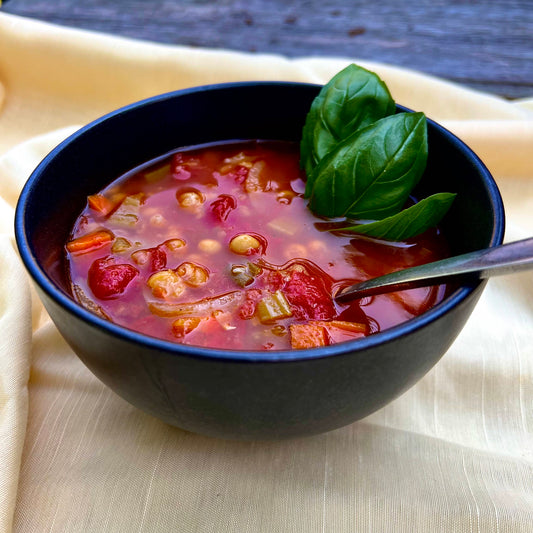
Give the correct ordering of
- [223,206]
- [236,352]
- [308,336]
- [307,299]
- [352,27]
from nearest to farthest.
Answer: [236,352] → [308,336] → [307,299] → [223,206] → [352,27]

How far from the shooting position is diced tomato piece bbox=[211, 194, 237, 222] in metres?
2.38

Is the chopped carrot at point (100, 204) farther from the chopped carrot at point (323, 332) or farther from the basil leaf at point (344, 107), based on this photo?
the chopped carrot at point (323, 332)

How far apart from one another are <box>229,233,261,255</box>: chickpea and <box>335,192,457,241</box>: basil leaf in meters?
0.30

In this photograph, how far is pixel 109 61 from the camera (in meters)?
3.46

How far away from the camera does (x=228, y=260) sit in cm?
220

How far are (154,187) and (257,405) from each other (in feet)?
3.81

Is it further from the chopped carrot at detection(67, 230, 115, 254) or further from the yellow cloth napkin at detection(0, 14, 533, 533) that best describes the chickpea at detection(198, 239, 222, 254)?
the yellow cloth napkin at detection(0, 14, 533, 533)

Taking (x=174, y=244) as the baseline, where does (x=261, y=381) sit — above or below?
above

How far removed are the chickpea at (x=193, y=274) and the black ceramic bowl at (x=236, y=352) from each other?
38 cm

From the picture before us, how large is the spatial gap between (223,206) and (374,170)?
54cm

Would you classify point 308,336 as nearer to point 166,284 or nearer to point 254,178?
point 166,284

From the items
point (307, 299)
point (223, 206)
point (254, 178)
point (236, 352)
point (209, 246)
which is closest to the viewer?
point (236, 352)

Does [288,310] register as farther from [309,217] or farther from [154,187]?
[154,187]

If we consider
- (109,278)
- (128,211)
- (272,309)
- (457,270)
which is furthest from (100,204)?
(457,270)
